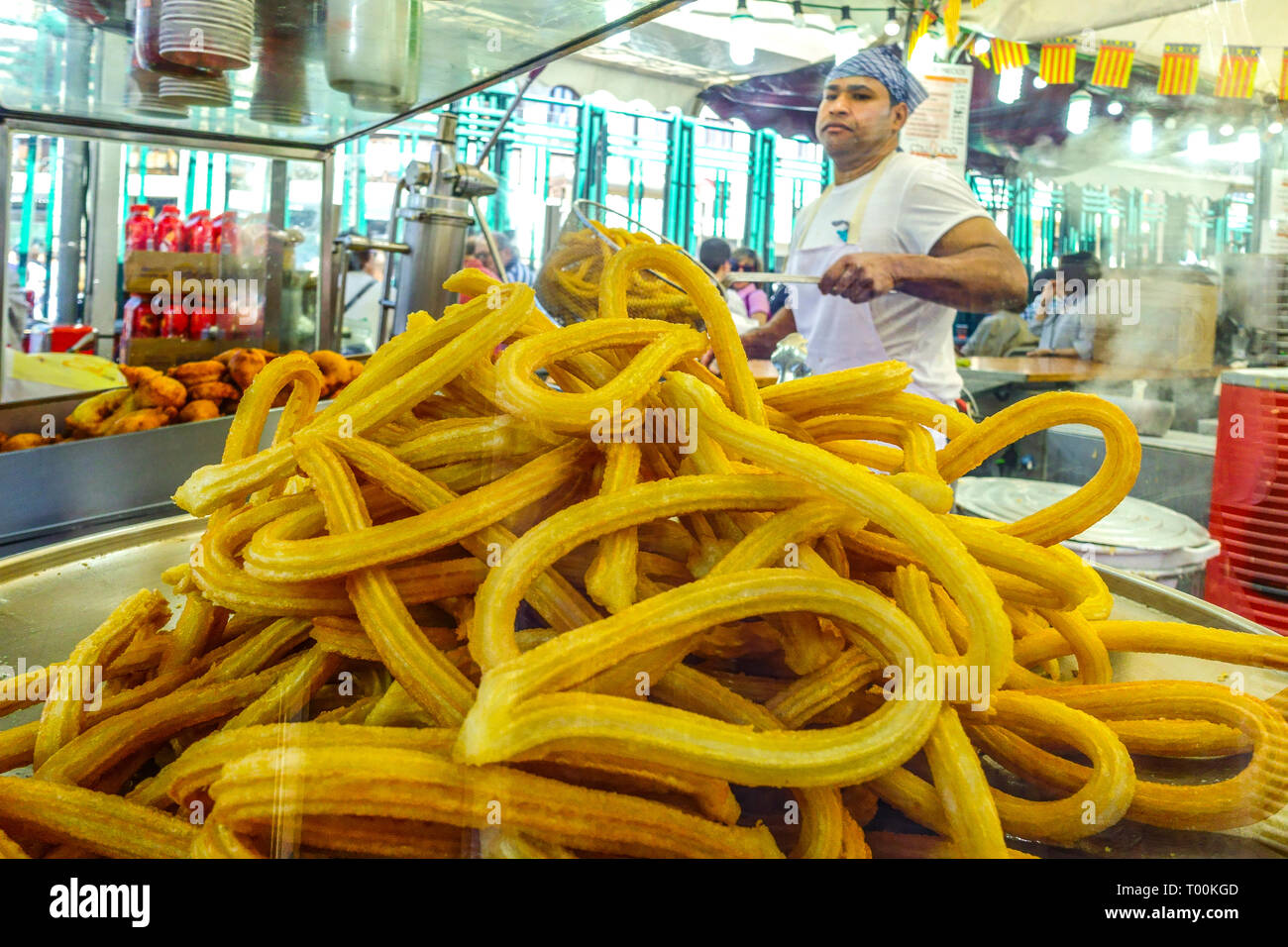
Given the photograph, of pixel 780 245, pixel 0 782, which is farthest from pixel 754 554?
pixel 780 245

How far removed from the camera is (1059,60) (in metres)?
1.75

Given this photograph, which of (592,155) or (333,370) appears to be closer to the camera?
(592,155)

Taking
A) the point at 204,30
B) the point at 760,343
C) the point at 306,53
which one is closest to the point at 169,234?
the point at 306,53

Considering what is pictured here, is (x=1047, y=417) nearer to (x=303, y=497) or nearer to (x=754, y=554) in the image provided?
(x=754, y=554)

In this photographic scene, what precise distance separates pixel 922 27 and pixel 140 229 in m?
2.27

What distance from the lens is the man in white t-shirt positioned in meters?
1.66

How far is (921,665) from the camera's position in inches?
17.7

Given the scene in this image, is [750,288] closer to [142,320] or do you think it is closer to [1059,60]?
[1059,60]

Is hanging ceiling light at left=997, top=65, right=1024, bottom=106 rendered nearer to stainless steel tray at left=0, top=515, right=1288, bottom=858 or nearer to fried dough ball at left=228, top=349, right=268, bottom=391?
stainless steel tray at left=0, top=515, right=1288, bottom=858

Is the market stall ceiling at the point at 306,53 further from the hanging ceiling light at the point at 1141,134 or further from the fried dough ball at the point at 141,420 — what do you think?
the hanging ceiling light at the point at 1141,134

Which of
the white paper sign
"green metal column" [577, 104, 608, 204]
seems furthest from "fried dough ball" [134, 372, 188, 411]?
the white paper sign

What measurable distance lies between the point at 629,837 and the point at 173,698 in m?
0.33

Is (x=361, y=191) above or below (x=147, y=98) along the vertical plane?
above
